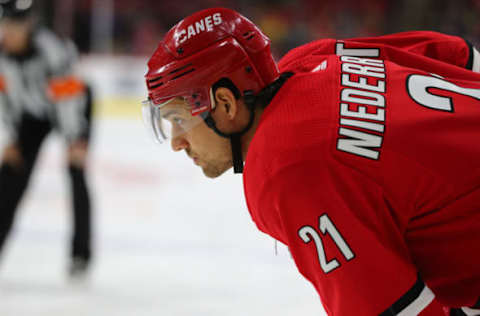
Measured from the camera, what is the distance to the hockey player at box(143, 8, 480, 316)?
114 centimetres

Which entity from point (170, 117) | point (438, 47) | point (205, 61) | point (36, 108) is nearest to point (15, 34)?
point (36, 108)

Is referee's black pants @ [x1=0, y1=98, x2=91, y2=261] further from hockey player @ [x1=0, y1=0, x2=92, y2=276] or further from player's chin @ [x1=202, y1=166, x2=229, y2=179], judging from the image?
player's chin @ [x1=202, y1=166, x2=229, y2=179]

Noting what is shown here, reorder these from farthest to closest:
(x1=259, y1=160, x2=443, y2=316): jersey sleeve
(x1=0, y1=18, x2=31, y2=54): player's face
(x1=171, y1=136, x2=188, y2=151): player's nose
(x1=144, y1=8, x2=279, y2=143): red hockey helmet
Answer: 1. (x1=0, y1=18, x2=31, y2=54): player's face
2. (x1=171, y1=136, x2=188, y2=151): player's nose
3. (x1=144, y1=8, x2=279, y2=143): red hockey helmet
4. (x1=259, y1=160, x2=443, y2=316): jersey sleeve

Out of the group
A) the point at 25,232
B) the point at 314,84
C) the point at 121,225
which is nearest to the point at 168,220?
the point at 121,225

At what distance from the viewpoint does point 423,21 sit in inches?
127

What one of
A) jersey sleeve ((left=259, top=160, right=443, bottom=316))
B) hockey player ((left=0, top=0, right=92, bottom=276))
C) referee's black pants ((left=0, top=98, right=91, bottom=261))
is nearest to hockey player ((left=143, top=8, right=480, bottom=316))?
jersey sleeve ((left=259, top=160, right=443, bottom=316))

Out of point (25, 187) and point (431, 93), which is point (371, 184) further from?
point (25, 187)

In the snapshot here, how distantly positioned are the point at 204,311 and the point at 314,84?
1846 mm

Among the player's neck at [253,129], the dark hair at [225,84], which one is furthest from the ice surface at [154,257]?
the dark hair at [225,84]

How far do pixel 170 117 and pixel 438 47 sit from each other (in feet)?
2.42

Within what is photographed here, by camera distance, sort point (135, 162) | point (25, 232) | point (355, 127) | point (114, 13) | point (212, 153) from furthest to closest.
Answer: point (114, 13) < point (135, 162) < point (25, 232) < point (212, 153) < point (355, 127)

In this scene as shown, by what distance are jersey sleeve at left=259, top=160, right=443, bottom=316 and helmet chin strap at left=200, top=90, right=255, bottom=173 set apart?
27 centimetres

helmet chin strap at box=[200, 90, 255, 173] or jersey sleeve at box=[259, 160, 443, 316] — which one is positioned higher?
helmet chin strap at box=[200, 90, 255, 173]

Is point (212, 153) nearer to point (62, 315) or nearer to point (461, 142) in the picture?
point (461, 142)
